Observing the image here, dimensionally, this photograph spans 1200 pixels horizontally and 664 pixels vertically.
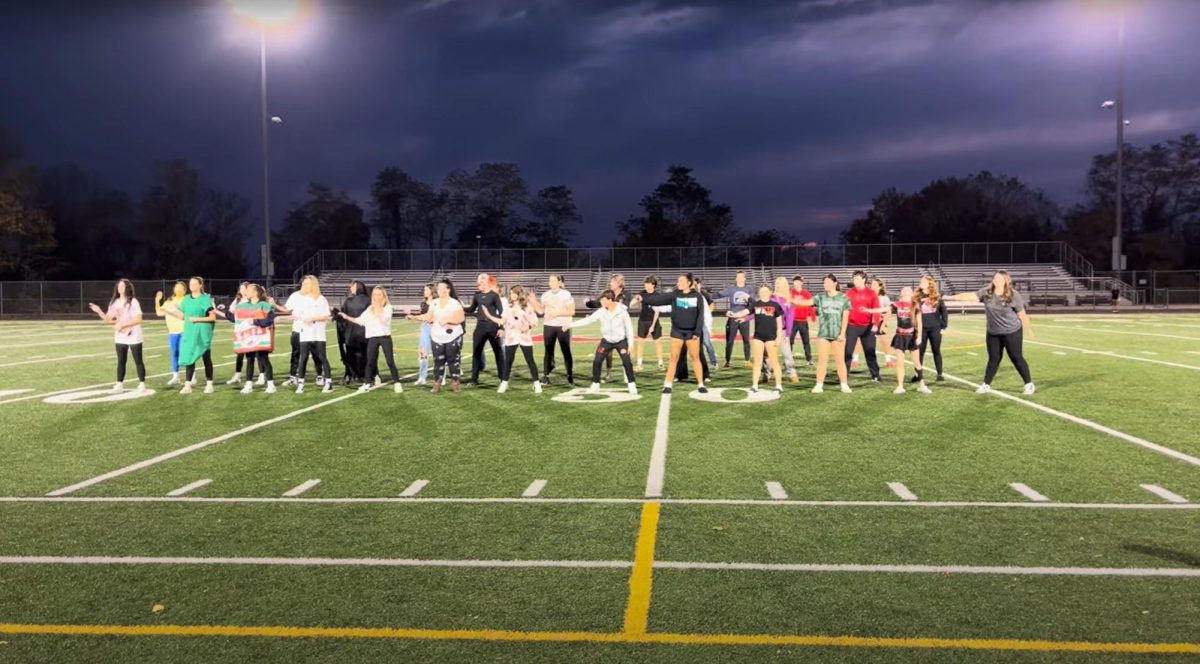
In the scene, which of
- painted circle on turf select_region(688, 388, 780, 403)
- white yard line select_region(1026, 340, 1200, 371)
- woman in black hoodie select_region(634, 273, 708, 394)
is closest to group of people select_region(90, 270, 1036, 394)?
woman in black hoodie select_region(634, 273, 708, 394)

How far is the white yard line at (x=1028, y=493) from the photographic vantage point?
21.9 feet

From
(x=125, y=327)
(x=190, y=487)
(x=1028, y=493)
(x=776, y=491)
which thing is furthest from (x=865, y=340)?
(x=125, y=327)

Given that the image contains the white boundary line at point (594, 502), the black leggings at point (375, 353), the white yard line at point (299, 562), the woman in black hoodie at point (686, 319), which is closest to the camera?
the white yard line at point (299, 562)

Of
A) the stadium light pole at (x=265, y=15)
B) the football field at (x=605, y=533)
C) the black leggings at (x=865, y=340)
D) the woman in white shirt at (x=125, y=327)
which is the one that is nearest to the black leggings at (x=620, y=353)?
the football field at (x=605, y=533)

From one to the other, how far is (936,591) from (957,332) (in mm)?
25975

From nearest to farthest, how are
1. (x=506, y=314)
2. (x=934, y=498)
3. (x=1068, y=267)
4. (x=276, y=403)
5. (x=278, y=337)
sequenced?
(x=934, y=498) < (x=276, y=403) < (x=506, y=314) < (x=278, y=337) < (x=1068, y=267)

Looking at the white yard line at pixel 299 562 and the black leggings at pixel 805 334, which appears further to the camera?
the black leggings at pixel 805 334

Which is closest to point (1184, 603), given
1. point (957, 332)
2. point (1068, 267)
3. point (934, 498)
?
point (934, 498)

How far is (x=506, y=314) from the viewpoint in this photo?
1368cm

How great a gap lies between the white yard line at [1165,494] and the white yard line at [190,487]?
7.76 m

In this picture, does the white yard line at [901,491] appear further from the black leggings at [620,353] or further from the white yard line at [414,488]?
the black leggings at [620,353]

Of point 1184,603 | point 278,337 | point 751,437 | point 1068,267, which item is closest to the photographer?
point 1184,603

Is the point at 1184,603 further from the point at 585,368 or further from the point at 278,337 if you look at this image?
the point at 278,337

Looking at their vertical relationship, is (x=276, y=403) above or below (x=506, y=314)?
below
